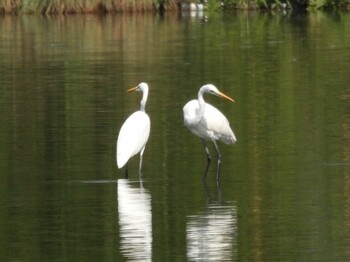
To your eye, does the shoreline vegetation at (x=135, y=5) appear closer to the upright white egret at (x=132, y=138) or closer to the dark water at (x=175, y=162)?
the dark water at (x=175, y=162)

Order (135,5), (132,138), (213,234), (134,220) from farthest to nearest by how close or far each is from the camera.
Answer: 1. (135,5)
2. (132,138)
3. (134,220)
4. (213,234)

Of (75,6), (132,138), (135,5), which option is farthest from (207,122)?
(135,5)

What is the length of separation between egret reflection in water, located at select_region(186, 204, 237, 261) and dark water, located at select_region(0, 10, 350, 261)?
0.02 metres

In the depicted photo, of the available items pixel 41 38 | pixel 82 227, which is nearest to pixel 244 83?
pixel 82 227

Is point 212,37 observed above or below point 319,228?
above

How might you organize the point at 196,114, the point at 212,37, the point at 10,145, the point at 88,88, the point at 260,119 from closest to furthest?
the point at 196,114
the point at 10,145
the point at 260,119
the point at 88,88
the point at 212,37

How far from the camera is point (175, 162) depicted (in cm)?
1636

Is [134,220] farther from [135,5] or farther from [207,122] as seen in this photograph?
[135,5]

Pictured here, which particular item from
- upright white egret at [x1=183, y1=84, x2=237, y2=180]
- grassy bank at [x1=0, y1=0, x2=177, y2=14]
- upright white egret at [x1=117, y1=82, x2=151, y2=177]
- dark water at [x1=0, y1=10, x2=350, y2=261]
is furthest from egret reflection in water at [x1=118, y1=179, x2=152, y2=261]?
grassy bank at [x1=0, y1=0, x2=177, y2=14]

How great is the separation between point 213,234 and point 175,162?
4218mm

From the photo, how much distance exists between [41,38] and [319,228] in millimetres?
29852

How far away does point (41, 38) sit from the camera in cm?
4147

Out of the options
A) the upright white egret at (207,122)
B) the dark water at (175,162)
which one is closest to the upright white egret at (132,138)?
the dark water at (175,162)

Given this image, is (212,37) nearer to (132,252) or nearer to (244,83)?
(244,83)
